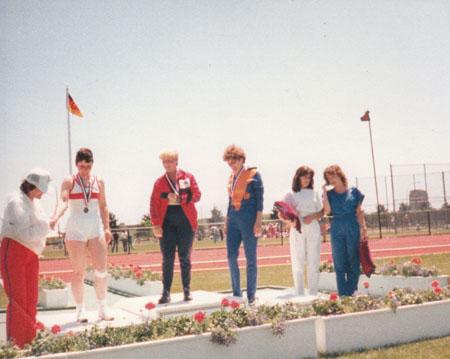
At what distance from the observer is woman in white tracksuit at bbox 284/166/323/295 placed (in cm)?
770

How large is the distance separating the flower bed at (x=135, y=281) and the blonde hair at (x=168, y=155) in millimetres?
3798

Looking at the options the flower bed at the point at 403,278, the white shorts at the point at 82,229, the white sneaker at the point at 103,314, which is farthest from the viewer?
the flower bed at the point at 403,278

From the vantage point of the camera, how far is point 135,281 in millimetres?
10312

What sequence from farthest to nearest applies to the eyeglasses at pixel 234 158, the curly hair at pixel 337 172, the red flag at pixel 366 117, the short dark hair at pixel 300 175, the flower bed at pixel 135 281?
the red flag at pixel 366 117, the flower bed at pixel 135 281, the short dark hair at pixel 300 175, the curly hair at pixel 337 172, the eyeglasses at pixel 234 158

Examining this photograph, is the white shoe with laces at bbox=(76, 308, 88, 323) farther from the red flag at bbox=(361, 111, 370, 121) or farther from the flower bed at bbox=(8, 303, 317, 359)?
the red flag at bbox=(361, 111, 370, 121)

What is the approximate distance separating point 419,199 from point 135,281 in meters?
30.1

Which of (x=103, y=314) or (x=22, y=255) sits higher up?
(x=22, y=255)

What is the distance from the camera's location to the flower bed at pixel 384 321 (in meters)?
5.00

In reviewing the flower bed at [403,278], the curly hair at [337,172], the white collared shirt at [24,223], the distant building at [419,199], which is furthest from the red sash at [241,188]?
the distant building at [419,199]

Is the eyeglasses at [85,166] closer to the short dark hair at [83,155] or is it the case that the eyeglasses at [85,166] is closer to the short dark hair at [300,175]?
the short dark hair at [83,155]

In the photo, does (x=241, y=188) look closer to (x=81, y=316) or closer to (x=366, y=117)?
(x=81, y=316)

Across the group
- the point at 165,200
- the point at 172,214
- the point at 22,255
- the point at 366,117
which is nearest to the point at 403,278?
the point at 172,214

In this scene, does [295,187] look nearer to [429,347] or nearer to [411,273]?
[411,273]

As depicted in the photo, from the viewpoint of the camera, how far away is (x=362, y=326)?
16.9ft
